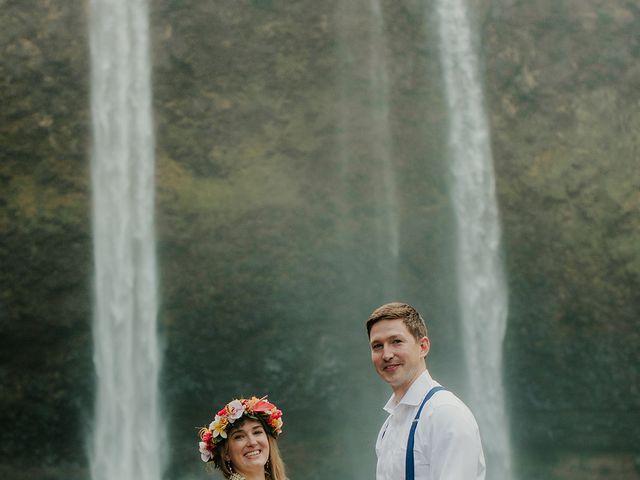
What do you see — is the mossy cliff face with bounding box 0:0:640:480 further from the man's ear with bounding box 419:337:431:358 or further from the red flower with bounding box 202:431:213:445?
the man's ear with bounding box 419:337:431:358

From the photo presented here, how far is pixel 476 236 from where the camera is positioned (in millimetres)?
14000

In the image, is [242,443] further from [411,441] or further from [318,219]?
[318,219]

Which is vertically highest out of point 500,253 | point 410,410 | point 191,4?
point 191,4

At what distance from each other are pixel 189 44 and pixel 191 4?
682mm

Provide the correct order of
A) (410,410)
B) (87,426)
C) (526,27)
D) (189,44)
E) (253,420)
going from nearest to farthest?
(410,410)
(253,420)
(87,426)
(189,44)
(526,27)

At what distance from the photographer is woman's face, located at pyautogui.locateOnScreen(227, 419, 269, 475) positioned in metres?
3.54

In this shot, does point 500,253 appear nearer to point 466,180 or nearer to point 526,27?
point 466,180

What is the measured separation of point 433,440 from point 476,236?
11.4 m

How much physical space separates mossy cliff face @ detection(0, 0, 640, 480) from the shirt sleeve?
34.6 ft

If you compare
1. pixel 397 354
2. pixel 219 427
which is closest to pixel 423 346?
pixel 397 354

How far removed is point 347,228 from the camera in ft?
45.2

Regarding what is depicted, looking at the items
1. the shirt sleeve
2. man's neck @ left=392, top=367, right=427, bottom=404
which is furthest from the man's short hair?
the shirt sleeve

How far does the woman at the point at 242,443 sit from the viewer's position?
11.7 ft

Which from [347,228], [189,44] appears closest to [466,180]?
[347,228]
